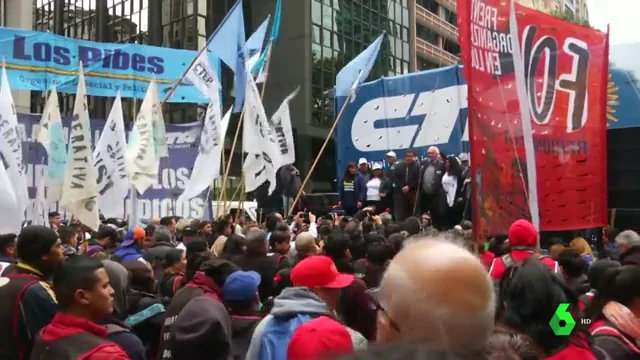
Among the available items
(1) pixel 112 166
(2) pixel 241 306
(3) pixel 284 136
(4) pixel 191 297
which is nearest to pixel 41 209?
(1) pixel 112 166

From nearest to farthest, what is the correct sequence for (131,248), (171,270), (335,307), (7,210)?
(335,307), (171,270), (7,210), (131,248)

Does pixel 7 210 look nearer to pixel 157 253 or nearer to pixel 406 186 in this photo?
pixel 157 253

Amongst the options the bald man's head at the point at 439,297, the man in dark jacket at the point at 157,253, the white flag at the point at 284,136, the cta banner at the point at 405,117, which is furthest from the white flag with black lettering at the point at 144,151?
the bald man's head at the point at 439,297

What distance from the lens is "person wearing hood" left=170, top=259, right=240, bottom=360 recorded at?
390 cm

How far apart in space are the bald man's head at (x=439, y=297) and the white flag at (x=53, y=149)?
9218 millimetres

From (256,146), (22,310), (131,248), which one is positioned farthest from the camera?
(256,146)

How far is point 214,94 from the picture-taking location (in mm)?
11805

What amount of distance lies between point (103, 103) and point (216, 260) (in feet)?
102

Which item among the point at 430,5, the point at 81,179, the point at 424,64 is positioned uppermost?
the point at 430,5

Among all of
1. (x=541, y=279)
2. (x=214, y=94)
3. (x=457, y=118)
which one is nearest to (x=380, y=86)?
(x=457, y=118)

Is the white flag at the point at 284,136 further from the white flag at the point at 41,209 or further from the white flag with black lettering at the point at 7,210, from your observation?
the white flag with black lettering at the point at 7,210

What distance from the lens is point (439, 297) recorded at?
1.68 m

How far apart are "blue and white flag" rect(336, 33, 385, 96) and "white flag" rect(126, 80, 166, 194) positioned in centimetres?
408

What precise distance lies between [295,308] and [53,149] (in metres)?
8.02
